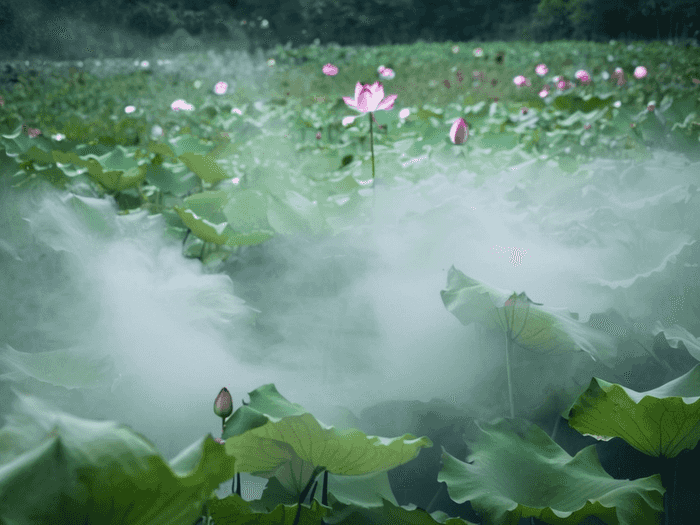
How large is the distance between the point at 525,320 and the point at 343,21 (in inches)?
565

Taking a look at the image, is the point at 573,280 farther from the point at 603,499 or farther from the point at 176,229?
the point at 176,229

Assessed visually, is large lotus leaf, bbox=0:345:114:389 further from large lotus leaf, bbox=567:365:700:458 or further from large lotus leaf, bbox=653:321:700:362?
large lotus leaf, bbox=653:321:700:362

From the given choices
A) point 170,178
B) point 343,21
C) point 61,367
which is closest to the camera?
point 61,367

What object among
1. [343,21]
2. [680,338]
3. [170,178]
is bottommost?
[343,21]

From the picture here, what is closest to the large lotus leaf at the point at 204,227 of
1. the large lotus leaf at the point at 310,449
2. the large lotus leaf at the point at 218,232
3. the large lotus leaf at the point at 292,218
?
the large lotus leaf at the point at 218,232

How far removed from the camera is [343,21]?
13.7 m

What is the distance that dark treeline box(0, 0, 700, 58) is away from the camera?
243 centimetres

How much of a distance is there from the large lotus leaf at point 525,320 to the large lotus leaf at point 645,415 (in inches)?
4.4

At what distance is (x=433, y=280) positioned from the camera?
96 centimetres

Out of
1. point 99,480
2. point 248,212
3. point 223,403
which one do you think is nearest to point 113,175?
point 248,212

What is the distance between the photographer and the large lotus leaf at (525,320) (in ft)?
2.08

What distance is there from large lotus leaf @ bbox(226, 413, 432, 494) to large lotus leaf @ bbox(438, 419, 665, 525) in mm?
96

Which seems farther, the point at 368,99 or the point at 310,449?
the point at 368,99

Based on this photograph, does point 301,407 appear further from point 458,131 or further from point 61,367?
point 458,131
